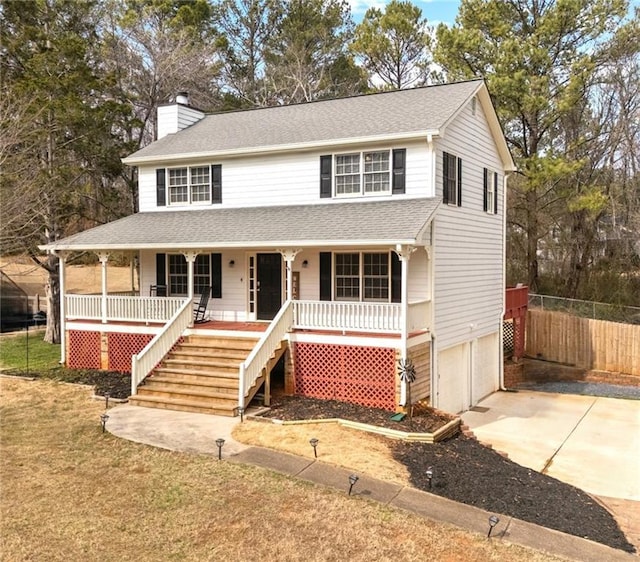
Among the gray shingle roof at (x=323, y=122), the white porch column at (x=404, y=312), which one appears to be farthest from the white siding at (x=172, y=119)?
the white porch column at (x=404, y=312)

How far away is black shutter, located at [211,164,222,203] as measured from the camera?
1750 centimetres

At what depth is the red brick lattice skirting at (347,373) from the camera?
42.2 feet

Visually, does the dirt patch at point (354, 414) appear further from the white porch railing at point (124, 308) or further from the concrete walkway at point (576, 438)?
the white porch railing at point (124, 308)

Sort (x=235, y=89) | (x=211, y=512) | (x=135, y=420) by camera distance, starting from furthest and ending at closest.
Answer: (x=235, y=89) → (x=135, y=420) → (x=211, y=512)

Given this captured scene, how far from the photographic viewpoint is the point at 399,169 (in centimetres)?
1484

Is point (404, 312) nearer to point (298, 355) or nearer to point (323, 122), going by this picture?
point (298, 355)

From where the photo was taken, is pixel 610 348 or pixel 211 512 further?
pixel 610 348

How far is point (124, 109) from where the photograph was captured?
74.1 ft

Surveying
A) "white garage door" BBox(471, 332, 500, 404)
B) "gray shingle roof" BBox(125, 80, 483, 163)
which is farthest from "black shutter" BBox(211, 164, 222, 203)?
"white garage door" BBox(471, 332, 500, 404)

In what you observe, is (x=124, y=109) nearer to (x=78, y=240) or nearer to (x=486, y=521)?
(x=78, y=240)

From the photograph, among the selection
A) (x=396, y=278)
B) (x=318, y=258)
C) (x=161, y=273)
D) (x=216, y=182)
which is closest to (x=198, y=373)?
(x=318, y=258)

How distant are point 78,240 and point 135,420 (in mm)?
7342

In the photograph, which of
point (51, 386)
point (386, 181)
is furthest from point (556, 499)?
point (51, 386)

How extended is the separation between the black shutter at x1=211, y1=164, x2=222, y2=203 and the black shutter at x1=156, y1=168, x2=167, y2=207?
1886 mm
